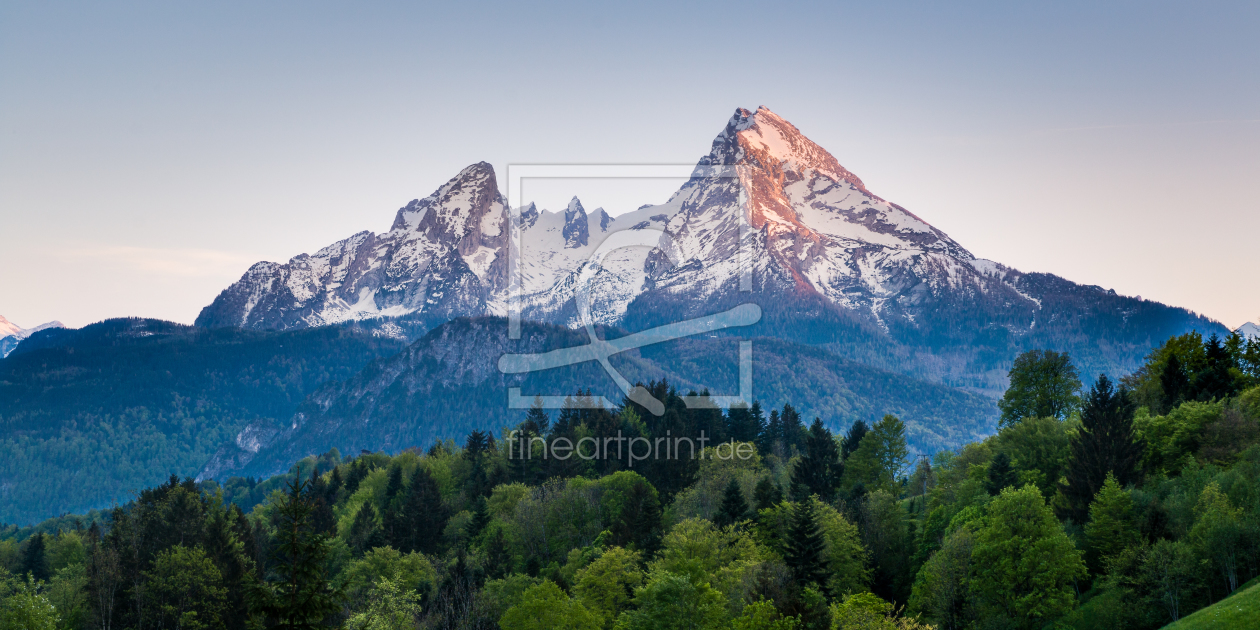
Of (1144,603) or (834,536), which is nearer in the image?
(1144,603)

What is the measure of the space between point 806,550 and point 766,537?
756 centimetres

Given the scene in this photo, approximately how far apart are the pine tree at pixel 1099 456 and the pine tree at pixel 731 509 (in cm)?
2389

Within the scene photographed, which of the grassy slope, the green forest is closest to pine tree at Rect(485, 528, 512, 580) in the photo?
the green forest

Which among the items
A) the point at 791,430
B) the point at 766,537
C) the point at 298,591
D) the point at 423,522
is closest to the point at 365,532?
the point at 423,522

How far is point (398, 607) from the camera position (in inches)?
2549

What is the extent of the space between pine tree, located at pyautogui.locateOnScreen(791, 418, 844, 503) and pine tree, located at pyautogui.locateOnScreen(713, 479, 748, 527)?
24.6ft

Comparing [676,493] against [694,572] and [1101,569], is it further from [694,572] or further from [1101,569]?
[1101,569]

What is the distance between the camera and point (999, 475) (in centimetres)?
6844

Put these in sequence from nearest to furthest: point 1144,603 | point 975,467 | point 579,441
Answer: point 1144,603
point 975,467
point 579,441

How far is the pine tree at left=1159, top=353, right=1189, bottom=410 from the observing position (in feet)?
265

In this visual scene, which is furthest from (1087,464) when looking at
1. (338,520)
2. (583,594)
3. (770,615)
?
(338,520)

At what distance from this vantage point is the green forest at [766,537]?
2057 inches

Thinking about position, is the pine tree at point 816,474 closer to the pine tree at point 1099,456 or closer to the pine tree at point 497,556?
the pine tree at point 1099,456

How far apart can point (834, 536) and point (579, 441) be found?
48.8 m
